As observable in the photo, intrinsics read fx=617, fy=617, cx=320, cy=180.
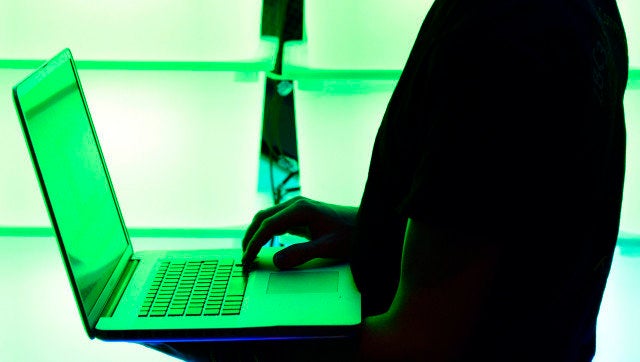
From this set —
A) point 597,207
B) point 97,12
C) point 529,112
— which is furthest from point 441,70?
point 97,12

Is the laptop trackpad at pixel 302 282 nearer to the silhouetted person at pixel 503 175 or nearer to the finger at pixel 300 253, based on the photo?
the finger at pixel 300 253

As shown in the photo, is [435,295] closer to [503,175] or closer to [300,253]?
[503,175]

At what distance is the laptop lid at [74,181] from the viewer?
0.67m

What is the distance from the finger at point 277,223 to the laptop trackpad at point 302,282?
0.16 ft

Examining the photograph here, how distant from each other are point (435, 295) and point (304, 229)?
1.22ft

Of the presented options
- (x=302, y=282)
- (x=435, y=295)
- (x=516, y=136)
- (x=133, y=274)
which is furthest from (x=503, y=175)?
(x=133, y=274)

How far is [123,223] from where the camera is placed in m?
0.93

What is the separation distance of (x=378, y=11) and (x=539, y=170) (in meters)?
0.46

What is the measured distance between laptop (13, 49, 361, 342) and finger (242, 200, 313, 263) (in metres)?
0.02

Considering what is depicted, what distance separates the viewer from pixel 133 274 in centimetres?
87

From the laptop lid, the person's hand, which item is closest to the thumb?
the person's hand

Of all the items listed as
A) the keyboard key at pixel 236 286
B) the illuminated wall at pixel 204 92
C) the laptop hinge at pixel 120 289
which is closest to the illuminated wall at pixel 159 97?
the illuminated wall at pixel 204 92

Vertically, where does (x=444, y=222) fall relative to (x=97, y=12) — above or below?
below

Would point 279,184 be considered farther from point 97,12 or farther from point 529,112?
point 529,112
